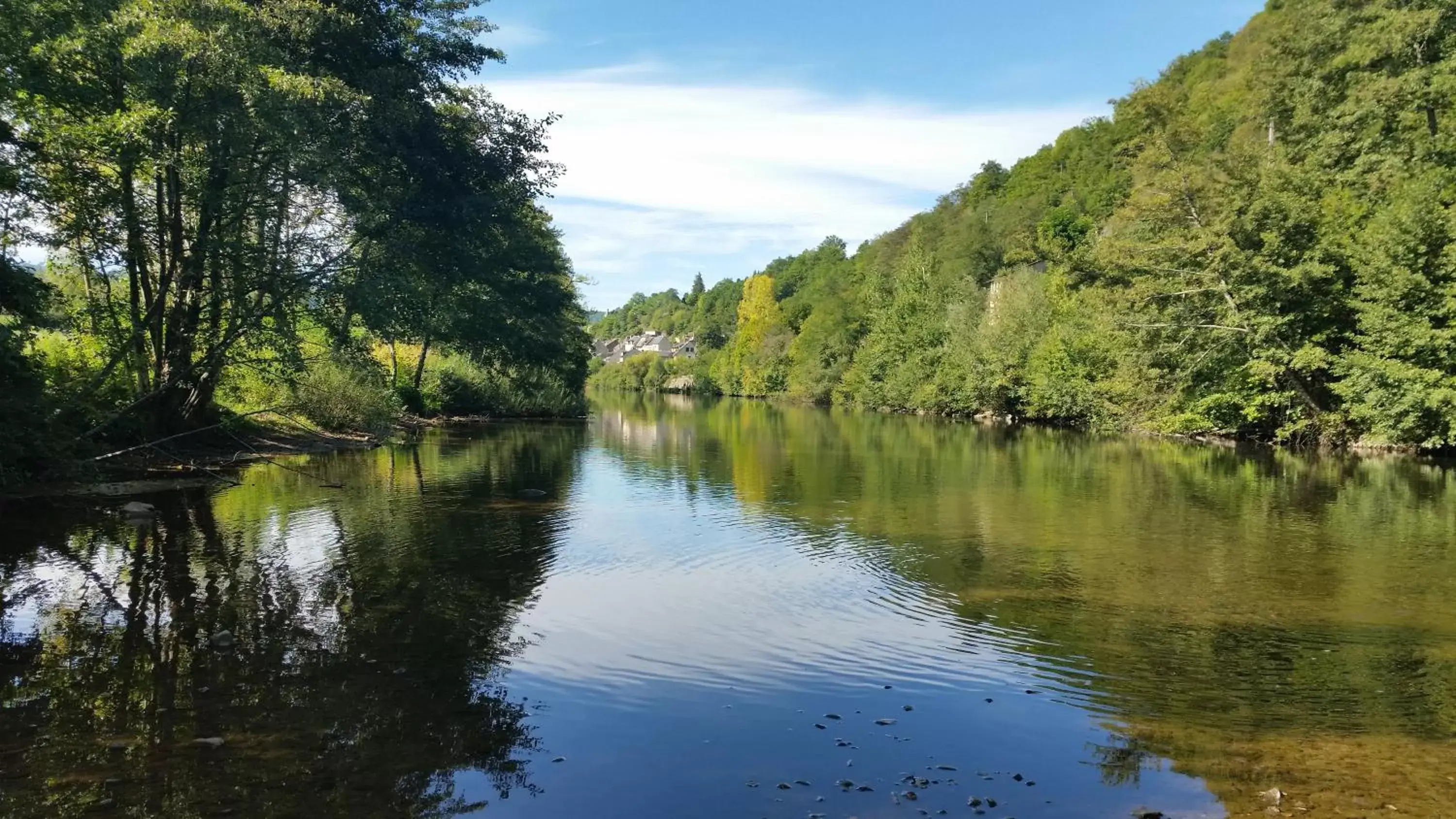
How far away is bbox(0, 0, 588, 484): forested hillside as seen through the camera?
14.7m

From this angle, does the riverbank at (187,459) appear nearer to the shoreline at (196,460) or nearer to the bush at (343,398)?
the shoreline at (196,460)

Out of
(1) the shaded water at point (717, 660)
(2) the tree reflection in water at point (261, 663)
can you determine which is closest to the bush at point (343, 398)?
(1) the shaded water at point (717, 660)

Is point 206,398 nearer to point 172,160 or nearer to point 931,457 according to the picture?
point 172,160

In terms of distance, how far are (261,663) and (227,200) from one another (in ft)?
49.4

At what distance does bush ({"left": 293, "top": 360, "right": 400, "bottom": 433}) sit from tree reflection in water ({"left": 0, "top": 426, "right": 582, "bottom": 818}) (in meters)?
14.1

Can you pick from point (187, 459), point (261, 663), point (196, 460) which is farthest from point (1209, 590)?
point (187, 459)

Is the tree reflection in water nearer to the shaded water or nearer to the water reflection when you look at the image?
the shaded water

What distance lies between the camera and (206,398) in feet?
73.5

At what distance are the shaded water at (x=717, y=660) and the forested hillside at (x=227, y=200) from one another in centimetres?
408

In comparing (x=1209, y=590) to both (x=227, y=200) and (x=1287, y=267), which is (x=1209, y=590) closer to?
(x=227, y=200)

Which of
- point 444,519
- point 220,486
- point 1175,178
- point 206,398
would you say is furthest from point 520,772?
point 1175,178

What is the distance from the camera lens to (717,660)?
834cm

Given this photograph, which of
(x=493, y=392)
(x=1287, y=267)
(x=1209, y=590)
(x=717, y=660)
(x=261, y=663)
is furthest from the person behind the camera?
(x=493, y=392)

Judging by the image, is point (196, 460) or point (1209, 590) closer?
point (1209, 590)
